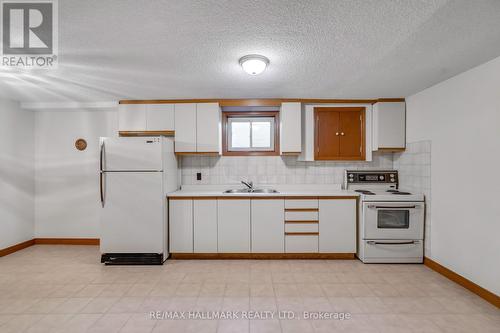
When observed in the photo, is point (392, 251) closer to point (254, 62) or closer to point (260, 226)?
point (260, 226)

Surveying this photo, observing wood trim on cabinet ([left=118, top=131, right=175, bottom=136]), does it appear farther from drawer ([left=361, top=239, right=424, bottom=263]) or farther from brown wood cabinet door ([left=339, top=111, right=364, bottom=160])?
drawer ([left=361, top=239, right=424, bottom=263])

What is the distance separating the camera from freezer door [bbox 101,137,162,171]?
10.6ft

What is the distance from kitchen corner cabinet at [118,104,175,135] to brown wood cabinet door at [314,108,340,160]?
215 cm

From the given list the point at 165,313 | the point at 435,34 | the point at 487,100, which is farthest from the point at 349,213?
the point at 165,313

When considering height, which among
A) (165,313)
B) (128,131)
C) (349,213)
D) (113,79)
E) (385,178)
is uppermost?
(113,79)

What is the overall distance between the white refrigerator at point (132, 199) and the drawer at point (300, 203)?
166 cm

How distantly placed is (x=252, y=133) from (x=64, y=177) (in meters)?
3.13

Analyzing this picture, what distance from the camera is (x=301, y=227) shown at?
3367mm

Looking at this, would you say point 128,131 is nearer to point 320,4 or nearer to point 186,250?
point 186,250

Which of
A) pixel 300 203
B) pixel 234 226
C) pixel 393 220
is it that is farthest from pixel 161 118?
pixel 393 220

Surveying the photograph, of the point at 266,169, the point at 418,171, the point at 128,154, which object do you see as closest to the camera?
the point at 128,154

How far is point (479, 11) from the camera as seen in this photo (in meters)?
1.58

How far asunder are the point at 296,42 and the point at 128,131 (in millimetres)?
2746

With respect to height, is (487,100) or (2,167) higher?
(487,100)
